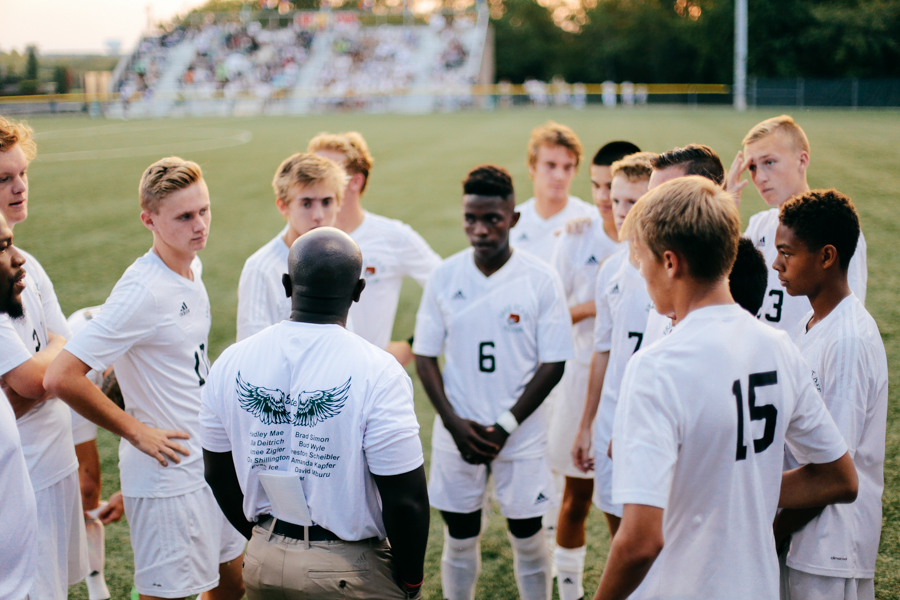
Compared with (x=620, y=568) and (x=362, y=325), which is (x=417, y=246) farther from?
(x=620, y=568)

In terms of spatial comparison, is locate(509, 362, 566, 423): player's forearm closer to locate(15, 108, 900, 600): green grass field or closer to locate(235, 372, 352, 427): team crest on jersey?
locate(15, 108, 900, 600): green grass field

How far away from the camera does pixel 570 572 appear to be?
3789 mm

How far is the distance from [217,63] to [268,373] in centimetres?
5608

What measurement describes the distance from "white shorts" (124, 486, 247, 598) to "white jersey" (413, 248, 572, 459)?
3.97 ft

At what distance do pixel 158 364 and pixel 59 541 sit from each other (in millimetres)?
876

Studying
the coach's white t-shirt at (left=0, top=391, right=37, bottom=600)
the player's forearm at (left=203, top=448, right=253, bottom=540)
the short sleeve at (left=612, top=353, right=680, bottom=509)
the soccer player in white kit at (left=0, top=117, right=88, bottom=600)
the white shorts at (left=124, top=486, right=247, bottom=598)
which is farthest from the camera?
the white shorts at (left=124, top=486, right=247, bottom=598)

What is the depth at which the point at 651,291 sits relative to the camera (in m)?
1.98

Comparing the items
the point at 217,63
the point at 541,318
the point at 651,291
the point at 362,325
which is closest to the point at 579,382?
the point at 541,318

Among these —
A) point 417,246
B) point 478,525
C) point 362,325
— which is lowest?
point 478,525

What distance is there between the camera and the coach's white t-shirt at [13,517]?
1.91 m

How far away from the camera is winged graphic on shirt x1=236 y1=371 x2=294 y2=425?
211 cm

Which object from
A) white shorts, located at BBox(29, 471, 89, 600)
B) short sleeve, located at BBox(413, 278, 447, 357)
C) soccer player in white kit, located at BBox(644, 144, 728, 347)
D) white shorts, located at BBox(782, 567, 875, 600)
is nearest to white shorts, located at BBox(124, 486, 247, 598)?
white shorts, located at BBox(29, 471, 89, 600)

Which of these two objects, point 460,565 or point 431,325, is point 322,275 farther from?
point 460,565

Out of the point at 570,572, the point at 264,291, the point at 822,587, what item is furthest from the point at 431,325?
the point at 822,587
